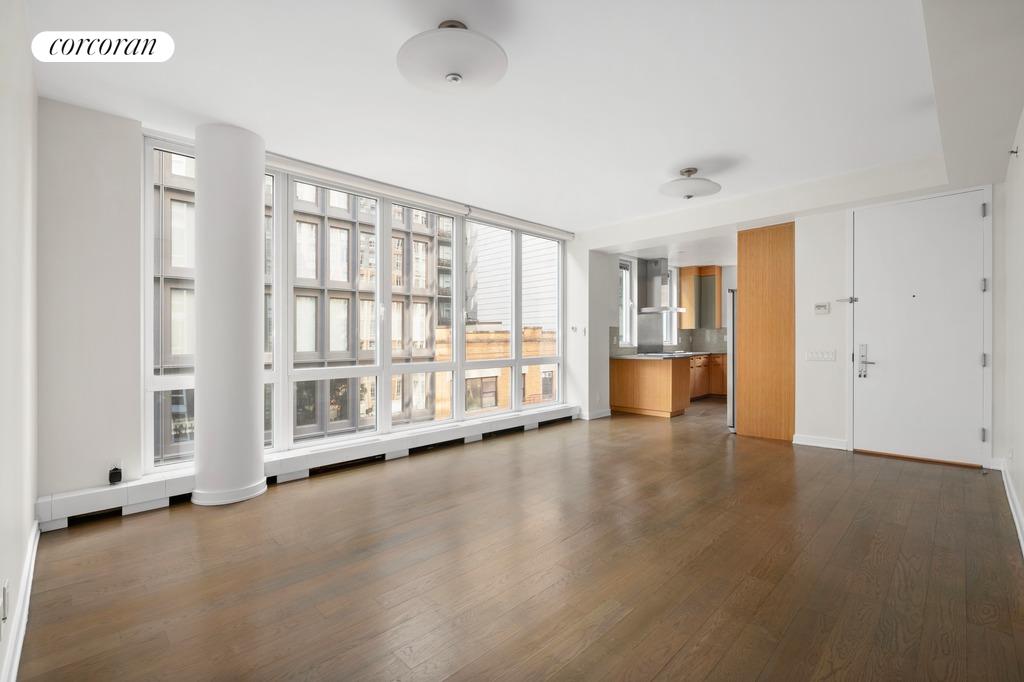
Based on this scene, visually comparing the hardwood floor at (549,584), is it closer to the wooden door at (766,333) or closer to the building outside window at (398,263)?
the wooden door at (766,333)

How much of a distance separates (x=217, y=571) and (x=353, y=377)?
248cm

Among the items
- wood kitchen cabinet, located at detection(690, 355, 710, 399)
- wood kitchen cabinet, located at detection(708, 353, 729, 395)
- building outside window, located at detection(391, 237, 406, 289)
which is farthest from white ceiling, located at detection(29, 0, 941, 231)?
wood kitchen cabinet, located at detection(708, 353, 729, 395)

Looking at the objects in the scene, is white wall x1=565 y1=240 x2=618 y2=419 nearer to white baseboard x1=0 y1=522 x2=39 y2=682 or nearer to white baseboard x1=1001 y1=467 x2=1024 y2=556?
white baseboard x1=1001 y1=467 x2=1024 y2=556

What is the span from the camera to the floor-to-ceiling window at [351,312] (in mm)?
3746

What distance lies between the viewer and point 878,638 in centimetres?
188

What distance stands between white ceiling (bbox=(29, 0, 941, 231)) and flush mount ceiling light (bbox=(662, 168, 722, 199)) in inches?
5.6

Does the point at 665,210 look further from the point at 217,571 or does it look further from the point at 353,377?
the point at 217,571

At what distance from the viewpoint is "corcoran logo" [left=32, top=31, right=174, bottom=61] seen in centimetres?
257

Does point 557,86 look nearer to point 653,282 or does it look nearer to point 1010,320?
point 1010,320

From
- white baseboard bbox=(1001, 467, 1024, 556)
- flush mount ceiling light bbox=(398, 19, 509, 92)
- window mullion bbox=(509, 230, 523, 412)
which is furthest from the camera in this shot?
window mullion bbox=(509, 230, 523, 412)

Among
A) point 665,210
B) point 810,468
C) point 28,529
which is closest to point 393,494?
point 28,529

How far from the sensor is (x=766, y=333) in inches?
217

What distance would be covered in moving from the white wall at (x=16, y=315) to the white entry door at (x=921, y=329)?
609 centimetres

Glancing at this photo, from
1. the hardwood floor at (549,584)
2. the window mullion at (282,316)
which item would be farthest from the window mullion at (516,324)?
the window mullion at (282,316)
